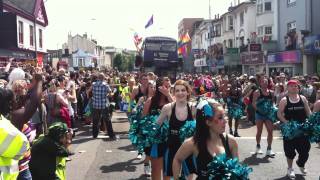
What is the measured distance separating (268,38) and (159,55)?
13.0 meters

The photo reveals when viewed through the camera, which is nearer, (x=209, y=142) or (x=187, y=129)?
(x=209, y=142)

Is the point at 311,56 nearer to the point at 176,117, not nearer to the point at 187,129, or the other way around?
the point at 176,117

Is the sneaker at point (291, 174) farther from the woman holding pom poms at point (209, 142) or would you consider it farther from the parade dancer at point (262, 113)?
the woman holding pom poms at point (209, 142)

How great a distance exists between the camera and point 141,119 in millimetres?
7340

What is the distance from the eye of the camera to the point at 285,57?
33.9m

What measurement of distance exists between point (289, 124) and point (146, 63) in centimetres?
2285

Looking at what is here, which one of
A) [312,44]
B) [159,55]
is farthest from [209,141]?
[159,55]

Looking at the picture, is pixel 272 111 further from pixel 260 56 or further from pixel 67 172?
pixel 260 56

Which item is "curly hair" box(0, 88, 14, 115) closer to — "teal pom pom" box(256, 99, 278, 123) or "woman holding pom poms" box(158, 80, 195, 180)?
"woman holding pom poms" box(158, 80, 195, 180)

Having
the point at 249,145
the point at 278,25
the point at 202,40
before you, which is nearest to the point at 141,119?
the point at 249,145

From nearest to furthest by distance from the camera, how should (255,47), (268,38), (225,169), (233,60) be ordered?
(225,169)
(268,38)
(255,47)
(233,60)

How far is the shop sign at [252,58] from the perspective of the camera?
131 feet

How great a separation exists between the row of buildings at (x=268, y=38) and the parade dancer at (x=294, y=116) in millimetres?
20221

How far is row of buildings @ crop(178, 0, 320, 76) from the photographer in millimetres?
30852
